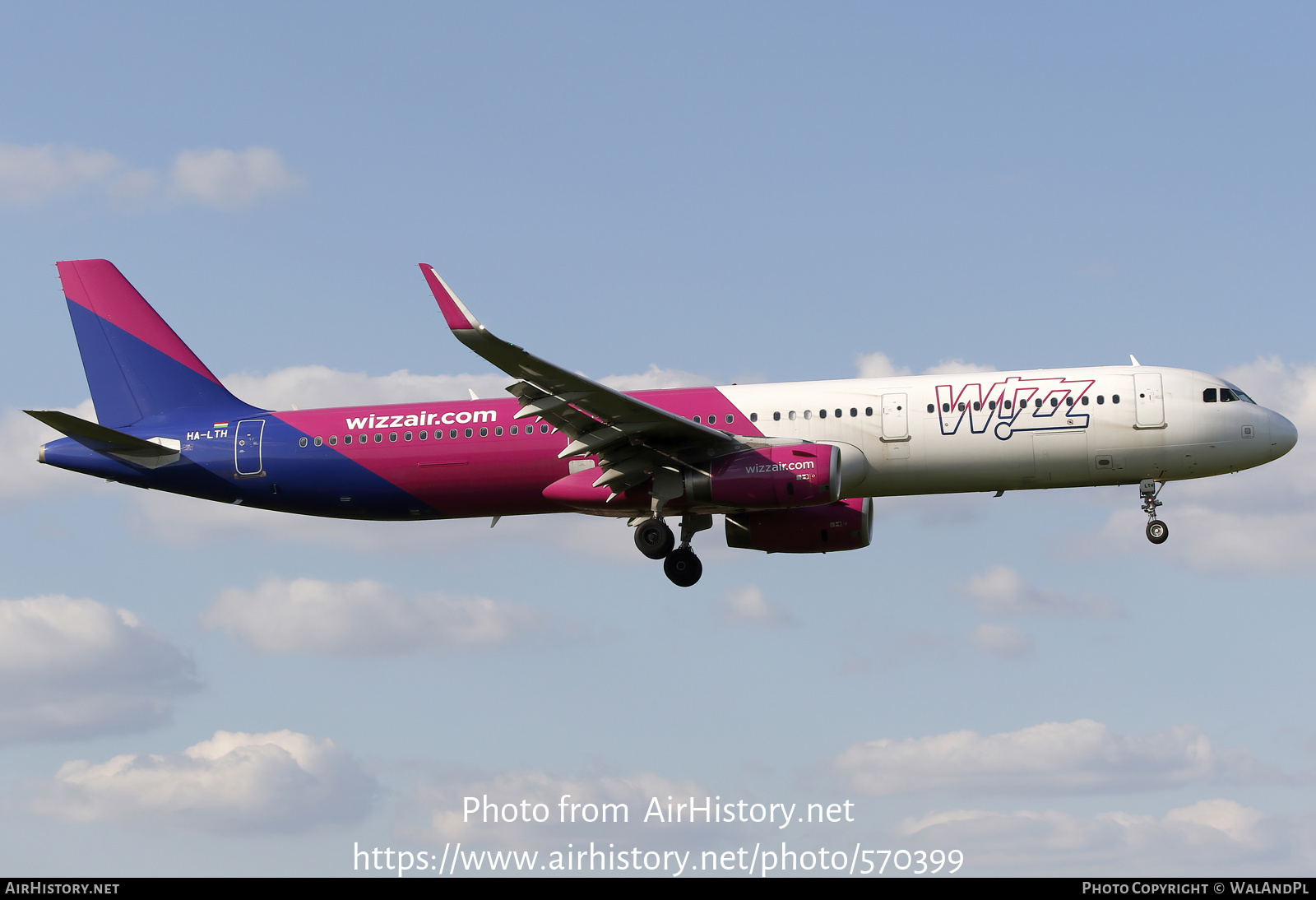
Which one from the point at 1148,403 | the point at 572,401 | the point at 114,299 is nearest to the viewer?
the point at 572,401

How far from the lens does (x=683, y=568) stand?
36625 millimetres

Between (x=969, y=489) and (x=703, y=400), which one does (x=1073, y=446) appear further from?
(x=703, y=400)

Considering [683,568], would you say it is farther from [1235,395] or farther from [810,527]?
[1235,395]

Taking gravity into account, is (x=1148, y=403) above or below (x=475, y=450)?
above

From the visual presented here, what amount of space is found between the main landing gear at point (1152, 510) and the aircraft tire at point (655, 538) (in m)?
12.0

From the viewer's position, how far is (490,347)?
94.1ft

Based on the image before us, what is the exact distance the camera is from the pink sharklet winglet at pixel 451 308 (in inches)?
1107

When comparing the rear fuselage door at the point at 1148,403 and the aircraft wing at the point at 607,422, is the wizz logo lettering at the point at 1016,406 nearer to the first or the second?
the rear fuselage door at the point at 1148,403

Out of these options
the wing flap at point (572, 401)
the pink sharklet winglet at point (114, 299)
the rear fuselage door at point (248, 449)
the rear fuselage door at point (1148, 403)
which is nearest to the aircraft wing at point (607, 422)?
the wing flap at point (572, 401)

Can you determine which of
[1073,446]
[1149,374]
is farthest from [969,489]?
[1149,374]

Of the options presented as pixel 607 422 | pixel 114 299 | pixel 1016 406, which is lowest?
pixel 607 422

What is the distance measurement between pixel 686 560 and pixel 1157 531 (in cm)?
1203

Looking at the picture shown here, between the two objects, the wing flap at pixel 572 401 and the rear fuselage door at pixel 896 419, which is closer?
the wing flap at pixel 572 401

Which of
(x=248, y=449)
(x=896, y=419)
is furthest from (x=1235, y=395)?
(x=248, y=449)
